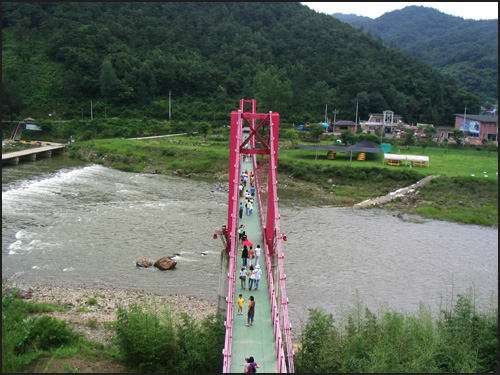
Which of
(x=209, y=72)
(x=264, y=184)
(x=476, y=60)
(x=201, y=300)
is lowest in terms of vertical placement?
(x=201, y=300)

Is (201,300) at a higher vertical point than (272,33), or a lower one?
lower

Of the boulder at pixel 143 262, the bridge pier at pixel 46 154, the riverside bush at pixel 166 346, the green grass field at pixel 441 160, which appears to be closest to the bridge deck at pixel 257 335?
the riverside bush at pixel 166 346

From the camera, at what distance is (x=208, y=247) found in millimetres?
27516

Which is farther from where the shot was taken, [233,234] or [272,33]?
[272,33]

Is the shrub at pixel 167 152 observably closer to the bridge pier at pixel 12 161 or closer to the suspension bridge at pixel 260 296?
the bridge pier at pixel 12 161

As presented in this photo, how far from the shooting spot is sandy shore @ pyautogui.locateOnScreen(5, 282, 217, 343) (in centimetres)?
1828

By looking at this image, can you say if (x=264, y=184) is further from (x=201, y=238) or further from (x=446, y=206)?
(x=446, y=206)

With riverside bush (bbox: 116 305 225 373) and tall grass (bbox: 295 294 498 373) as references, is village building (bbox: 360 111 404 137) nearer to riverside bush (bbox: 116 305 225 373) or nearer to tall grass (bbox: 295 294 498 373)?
tall grass (bbox: 295 294 498 373)

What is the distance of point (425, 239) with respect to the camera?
30688 millimetres

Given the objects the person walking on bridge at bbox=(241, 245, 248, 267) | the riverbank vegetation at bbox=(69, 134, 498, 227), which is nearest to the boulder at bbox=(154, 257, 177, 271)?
the person walking on bridge at bbox=(241, 245, 248, 267)

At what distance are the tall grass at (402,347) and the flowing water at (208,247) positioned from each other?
4589mm

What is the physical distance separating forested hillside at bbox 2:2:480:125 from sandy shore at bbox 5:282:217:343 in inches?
2058

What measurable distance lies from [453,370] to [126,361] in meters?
9.94

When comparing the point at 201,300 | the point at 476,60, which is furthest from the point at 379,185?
the point at 476,60
